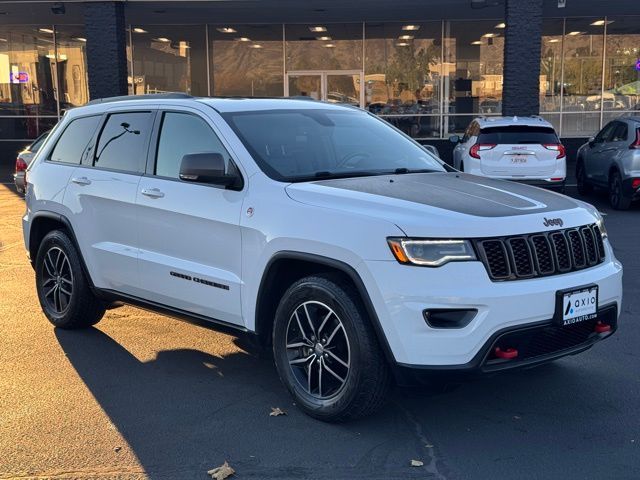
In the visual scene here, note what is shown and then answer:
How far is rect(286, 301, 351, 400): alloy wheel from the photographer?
4.18 m

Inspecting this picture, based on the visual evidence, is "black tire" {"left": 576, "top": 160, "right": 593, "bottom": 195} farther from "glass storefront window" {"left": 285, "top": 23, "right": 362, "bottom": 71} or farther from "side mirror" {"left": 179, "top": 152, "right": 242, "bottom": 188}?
"side mirror" {"left": 179, "top": 152, "right": 242, "bottom": 188}

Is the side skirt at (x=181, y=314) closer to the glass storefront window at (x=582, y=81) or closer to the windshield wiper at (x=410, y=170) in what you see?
the windshield wiper at (x=410, y=170)

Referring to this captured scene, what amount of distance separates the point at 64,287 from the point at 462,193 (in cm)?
351

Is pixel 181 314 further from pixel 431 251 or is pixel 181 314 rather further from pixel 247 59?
pixel 247 59

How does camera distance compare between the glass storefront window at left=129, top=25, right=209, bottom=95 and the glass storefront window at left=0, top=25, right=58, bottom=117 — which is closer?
the glass storefront window at left=129, top=25, right=209, bottom=95

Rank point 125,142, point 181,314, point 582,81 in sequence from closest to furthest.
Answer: point 181,314 → point 125,142 → point 582,81

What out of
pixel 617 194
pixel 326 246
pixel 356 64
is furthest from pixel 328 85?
pixel 326 246

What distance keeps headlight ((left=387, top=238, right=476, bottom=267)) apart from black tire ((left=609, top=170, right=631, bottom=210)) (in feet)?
32.8

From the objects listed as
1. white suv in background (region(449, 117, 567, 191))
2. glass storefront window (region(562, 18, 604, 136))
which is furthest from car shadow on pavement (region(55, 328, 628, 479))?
glass storefront window (region(562, 18, 604, 136))

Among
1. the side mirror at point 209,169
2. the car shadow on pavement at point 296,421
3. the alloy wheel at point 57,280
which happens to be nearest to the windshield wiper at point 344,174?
the side mirror at point 209,169

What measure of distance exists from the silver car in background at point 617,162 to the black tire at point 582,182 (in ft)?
0.31

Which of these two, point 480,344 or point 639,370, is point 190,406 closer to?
point 480,344

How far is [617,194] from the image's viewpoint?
13.0 metres

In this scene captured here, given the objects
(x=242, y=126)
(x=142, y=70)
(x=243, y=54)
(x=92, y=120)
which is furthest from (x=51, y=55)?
(x=242, y=126)
